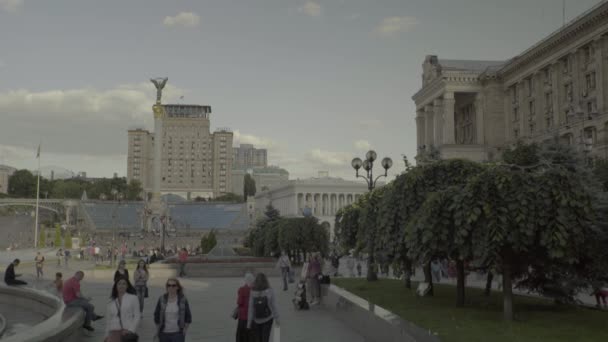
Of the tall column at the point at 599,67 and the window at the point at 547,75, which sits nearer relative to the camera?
the tall column at the point at 599,67

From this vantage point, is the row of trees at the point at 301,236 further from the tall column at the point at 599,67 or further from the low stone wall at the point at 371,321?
the tall column at the point at 599,67

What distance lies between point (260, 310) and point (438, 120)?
5788 cm

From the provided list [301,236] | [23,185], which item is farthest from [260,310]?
[23,185]

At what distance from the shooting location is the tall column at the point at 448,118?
61562 mm

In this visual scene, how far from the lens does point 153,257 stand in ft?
135

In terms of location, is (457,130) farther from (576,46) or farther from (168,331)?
(168,331)

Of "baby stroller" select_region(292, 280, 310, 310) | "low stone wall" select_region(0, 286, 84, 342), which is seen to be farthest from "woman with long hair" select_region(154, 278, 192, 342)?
"baby stroller" select_region(292, 280, 310, 310)

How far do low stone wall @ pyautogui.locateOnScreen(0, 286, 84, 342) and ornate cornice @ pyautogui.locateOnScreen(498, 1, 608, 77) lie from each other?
41097mm

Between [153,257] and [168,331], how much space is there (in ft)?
113

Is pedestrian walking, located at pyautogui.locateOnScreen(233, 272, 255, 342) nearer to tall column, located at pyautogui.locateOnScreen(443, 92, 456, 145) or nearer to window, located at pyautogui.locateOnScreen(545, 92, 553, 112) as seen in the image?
window, located at pyautogui.locateOnScreen(545, 92, 553, 112)

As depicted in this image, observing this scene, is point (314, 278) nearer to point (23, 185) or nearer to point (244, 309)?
point (244, 309)

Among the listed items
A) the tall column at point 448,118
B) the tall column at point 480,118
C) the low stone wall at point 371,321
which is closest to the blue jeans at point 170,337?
the low stone wall at point 371,321

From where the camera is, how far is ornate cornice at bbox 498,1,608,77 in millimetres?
42469

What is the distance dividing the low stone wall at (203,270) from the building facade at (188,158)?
157m
